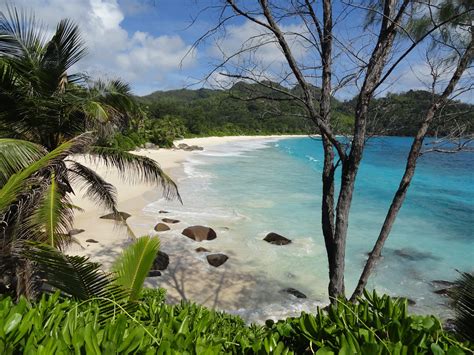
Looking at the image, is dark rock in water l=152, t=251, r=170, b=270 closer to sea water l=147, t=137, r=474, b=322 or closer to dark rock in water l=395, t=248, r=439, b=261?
sea water l=147, t=137, r=474, b=322

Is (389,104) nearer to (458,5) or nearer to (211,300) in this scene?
(458,5)

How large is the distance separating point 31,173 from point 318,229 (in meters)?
12.9

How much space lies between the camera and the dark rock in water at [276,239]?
1311 centimetres

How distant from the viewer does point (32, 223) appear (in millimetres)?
4469

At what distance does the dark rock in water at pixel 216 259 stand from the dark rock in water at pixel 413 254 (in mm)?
7024

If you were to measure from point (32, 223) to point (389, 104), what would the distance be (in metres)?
5.00

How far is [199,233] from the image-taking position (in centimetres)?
1281

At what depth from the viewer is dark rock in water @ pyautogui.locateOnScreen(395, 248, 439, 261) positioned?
13242mm

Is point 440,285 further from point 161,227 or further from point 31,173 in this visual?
point 31,173

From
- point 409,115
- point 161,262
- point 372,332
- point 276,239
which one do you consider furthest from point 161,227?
point 372,332

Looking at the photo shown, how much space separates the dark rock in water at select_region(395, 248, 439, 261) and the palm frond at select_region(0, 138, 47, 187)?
41.5 feet

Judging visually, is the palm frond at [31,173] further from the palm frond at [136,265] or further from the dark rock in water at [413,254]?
the dark rock in water at [413,254]

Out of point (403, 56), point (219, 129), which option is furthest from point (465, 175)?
point (219, 129)

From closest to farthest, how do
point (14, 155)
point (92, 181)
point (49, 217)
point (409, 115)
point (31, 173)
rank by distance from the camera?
point (31, 173), point (49, 217), point (14, 155), point (409, 115), point (92, 181)
